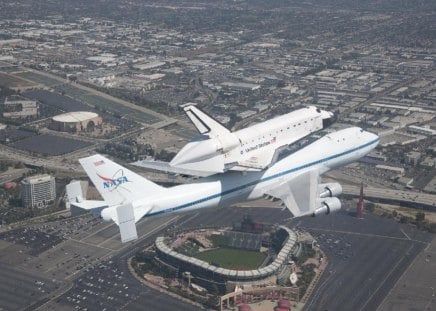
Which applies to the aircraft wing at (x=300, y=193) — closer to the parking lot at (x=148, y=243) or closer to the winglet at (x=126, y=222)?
the winglet at (x=126, y=222)

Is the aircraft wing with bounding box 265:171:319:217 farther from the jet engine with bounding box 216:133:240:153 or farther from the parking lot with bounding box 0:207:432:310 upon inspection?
the parking lot with bounding box 0:207:432:310

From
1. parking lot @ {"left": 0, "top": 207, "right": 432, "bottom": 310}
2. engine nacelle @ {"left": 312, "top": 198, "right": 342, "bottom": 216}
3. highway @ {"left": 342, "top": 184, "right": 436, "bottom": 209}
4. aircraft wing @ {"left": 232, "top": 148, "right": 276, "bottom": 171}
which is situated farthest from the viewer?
highway @ {"left": 342, "top": 184, "right": 436, "bottom": 209}

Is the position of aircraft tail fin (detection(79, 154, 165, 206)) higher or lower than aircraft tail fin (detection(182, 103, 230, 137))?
lower

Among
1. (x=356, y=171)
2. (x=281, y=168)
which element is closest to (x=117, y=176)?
(x=281, y=168)

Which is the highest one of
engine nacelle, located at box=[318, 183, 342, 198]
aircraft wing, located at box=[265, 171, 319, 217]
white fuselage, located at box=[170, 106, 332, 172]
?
white fuselage, located at box=[170, 106, 332, 172]

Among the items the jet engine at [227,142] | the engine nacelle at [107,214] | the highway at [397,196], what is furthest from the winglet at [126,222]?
the highway at [397,196]

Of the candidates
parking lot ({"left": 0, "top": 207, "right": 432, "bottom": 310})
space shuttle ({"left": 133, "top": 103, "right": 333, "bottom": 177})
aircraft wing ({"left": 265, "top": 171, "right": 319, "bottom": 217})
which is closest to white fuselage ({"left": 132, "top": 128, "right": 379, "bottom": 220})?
aircraft wing ({"left": 265, "top": 171, "right": 319, "bottom": 217})

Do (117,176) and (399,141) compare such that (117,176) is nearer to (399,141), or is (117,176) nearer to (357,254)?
(357,254)
